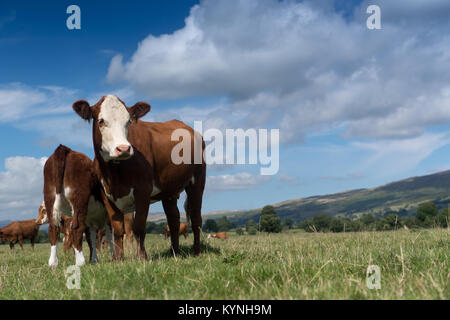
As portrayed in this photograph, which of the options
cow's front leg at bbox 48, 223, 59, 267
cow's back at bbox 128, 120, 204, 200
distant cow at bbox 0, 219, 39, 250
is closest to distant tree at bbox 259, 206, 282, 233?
cow's back at bbox 128, 120, 204, 200

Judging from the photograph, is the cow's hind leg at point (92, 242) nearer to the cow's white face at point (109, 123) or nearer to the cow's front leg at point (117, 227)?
the cow's front leg at point (117, 227)

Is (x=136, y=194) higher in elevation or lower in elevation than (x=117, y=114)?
lower

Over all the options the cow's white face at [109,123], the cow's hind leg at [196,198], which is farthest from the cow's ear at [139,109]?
the cow's hind leg at [196,198]

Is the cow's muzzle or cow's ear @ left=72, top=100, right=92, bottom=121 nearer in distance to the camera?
the cow's muzzle

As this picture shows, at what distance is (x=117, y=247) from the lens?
778 centimetres

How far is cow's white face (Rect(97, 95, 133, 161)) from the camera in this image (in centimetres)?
703

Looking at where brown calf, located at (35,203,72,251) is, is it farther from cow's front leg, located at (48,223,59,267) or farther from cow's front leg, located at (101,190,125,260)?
cow's front leg, located at (101,190,125,260)

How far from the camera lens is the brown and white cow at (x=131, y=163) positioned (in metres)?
7.20

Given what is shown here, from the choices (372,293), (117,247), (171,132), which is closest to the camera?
(372,293)

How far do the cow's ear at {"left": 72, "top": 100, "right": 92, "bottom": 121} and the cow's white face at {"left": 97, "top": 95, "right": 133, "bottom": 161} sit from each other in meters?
0.30

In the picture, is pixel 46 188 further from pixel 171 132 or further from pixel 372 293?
pixel 372 293

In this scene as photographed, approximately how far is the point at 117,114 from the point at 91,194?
2933 mm

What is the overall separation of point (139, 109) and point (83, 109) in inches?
41.2
